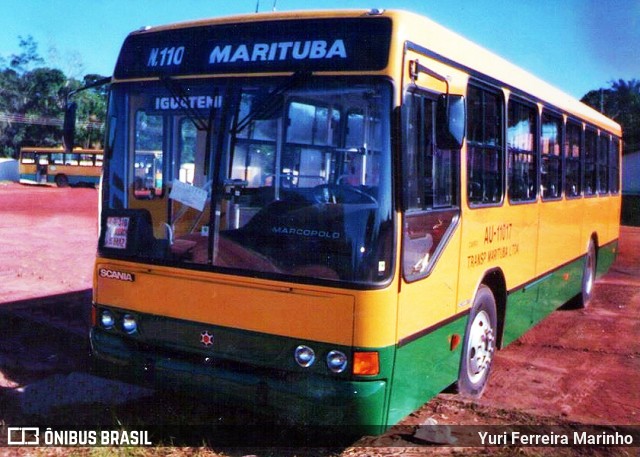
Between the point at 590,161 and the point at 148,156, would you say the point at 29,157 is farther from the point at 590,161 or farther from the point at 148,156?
the point at 148,156

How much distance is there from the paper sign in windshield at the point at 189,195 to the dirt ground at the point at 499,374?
65.3 inches

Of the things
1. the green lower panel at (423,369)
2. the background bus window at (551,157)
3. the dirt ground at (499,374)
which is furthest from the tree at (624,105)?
the green lower panel at (423,369)

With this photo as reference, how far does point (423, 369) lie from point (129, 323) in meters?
2.05

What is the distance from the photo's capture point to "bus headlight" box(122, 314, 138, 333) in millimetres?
4855

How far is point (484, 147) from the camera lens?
5.54m

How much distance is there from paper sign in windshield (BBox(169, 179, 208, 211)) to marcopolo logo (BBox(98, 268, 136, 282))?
2.02 ft

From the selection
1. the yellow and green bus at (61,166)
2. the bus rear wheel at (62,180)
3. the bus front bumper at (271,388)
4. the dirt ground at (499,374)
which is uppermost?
the yellow and green bus at (61,166)

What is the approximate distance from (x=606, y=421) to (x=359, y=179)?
2.93m

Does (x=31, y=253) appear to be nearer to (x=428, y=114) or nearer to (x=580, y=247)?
(x=580, y=247)

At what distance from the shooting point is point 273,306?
4.28 m

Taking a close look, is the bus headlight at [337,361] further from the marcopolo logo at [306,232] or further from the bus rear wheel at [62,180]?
the bus rear wheel at [62,180]

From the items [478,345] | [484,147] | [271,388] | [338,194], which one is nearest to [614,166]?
[484,147]

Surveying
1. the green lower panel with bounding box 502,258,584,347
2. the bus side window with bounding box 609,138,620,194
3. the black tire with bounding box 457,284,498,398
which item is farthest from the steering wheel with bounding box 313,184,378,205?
the bus side window with bounding box 609,138,620,194

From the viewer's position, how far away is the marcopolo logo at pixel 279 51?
4.26 m
